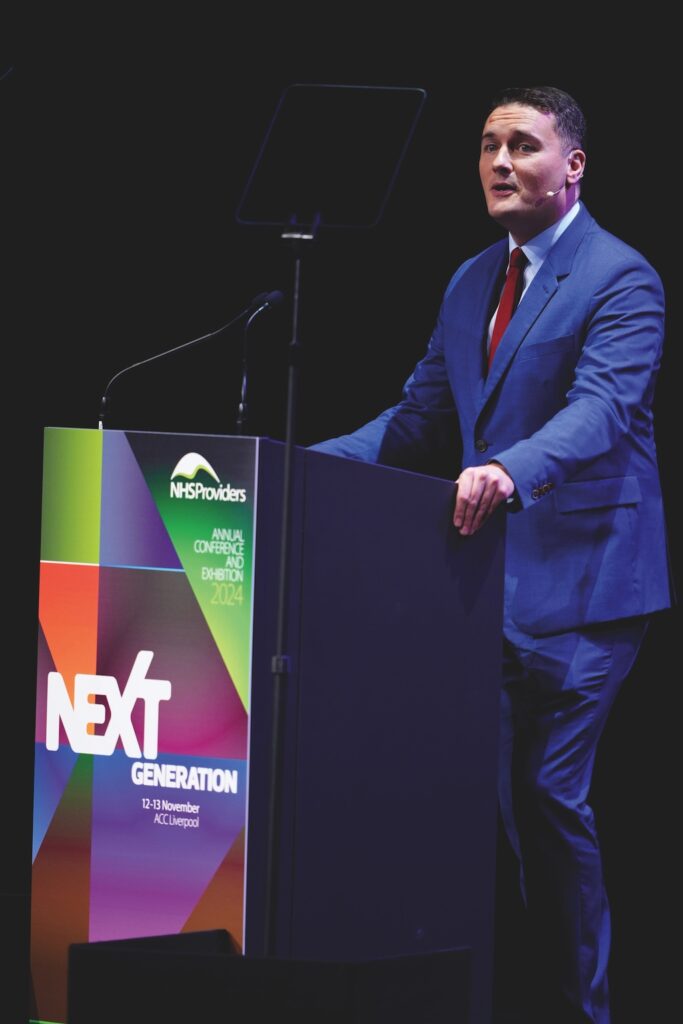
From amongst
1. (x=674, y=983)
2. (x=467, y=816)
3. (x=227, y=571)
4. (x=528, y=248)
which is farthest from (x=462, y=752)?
(x=674, y=983)

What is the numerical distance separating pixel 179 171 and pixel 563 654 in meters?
1.71

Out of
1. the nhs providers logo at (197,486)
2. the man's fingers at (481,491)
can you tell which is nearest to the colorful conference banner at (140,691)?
the nhs providers logo at (197,486)

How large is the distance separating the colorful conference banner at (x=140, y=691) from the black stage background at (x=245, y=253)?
51.5 inches

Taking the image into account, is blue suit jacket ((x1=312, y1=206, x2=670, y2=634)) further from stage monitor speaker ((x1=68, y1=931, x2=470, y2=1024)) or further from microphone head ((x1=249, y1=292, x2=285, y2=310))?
stage monitor speaker ((x1=68, y1=931, x2=470, y2=1024))

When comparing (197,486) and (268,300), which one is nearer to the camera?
(197,486)

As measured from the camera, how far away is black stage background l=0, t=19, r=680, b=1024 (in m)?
3.46

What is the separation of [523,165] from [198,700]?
4.41 feet

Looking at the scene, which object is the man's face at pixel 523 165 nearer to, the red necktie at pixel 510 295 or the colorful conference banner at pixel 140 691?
the red necktie at pixel 510 295

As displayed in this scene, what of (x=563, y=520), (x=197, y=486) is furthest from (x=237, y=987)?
(x=563, y=520)

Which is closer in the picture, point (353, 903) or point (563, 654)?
point (353, 903)

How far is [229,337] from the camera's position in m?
4.25

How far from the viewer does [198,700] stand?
6.67 feet

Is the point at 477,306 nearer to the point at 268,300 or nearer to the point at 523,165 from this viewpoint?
the point at 523,165

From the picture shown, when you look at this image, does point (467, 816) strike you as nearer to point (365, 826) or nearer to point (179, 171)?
point (365, 826)
